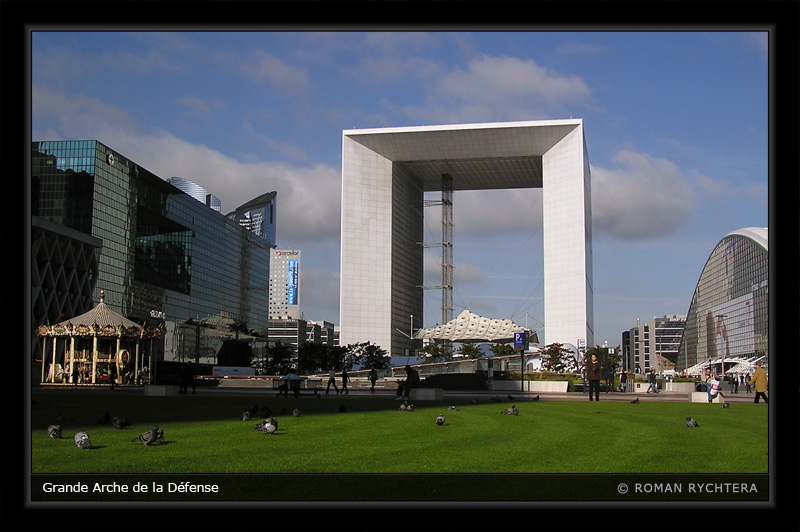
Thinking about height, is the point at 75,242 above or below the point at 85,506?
above

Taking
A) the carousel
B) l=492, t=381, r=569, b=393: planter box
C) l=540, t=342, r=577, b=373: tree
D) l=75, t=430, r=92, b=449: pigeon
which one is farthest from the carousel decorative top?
l=540, t=342, r=577, b=373: tree

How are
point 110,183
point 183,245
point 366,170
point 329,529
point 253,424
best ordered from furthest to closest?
point 366,170, point 183,245, point 110,183, point 253,424, point 329,529

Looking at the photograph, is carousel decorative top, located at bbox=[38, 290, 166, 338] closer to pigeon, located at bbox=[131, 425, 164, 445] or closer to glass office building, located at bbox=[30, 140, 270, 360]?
glass office building, located at bbox=[30, 140, 270, 360]

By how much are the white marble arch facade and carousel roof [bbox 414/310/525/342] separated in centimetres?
632

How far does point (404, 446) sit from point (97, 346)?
36883 mm

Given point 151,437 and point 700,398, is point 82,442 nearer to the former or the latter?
point 151,437

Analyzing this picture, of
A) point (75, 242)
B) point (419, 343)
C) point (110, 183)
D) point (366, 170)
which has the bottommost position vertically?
point (419, 343)

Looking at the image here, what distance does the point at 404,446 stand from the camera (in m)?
11.3

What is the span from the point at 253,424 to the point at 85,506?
9369 mm

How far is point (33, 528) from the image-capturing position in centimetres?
579

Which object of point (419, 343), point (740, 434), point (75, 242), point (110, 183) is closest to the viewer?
point (740, 434)

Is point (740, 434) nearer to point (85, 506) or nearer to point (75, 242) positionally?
point (85, 506)
